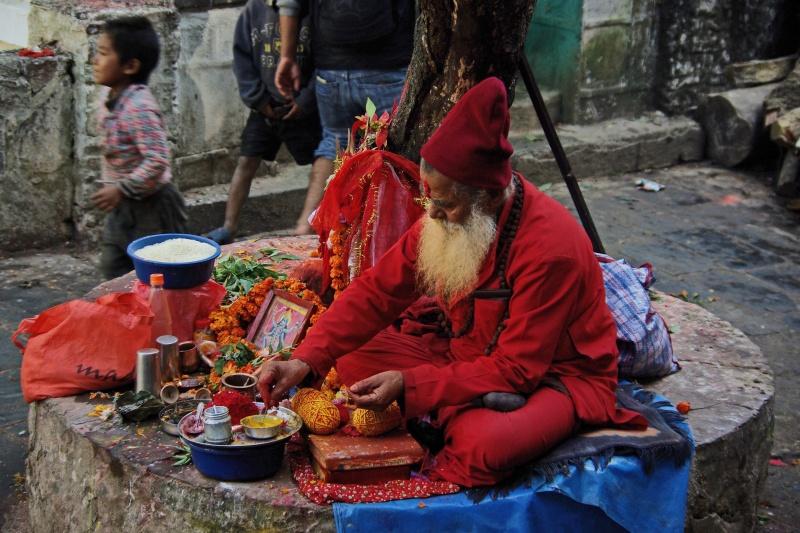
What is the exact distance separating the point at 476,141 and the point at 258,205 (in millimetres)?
3960

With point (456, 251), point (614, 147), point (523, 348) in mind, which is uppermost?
point (456, 251)

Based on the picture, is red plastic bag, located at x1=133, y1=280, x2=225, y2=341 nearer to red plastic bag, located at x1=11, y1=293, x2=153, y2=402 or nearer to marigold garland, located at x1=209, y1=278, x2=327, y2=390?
marigold garland, located at x1=209, y1=278, x2=327, y2=390

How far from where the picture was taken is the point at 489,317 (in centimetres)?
364

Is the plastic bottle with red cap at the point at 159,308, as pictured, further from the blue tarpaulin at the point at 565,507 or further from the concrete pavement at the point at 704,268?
the blue tarpaulin at the point at 565,507

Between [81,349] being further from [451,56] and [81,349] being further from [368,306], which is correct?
[451,56]

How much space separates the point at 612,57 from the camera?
9039mm

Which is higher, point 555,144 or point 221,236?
point 555,144

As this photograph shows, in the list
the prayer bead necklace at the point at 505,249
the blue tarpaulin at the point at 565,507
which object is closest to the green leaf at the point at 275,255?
the prayer bead necklace at the point at 505,249

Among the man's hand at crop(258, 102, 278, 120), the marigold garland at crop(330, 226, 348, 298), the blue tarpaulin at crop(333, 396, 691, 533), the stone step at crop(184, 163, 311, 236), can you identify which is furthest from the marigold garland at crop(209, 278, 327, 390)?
the stone step at crop(184, 163, 311, 236)

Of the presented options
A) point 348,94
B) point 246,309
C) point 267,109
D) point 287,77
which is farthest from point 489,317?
point 267,109

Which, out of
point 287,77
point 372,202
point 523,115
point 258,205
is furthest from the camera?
point 523,115

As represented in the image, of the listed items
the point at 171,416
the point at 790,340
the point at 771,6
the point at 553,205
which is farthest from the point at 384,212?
the point at 771,6

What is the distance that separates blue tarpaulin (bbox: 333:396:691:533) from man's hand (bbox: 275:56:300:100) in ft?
10.9

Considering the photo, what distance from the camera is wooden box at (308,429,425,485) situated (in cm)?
332
